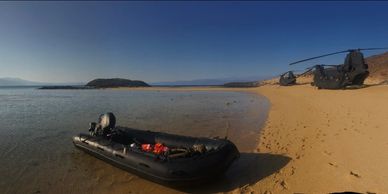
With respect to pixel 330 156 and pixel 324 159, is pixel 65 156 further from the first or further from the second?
pixel 330 156

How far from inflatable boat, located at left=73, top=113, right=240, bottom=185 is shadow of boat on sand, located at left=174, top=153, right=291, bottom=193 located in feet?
0.94

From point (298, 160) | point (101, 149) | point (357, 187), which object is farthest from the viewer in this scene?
point (101, 149)

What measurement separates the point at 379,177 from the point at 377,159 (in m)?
1.03

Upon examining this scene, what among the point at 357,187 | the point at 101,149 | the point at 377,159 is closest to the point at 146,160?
the point at 101,149

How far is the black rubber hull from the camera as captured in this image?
5.53 m

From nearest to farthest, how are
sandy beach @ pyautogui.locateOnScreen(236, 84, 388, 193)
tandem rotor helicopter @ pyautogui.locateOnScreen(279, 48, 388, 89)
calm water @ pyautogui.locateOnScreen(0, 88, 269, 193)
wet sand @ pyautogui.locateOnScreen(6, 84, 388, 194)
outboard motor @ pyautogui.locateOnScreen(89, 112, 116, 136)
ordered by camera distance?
sandy beach @ pyautogui.locateOnScreen(236, 84, 388, 193)
wet sand @ pyautogui.locateOnScreen(6, 84, 388, 194)
calm water @ pyautogui.locateOnScreen(0, 88, 269, 193)
outboard motor @ pyautogui.locateOnScreen(89, 112, 116, 136)
tandem rotor helicopter @ pyautogui.locateOnScreen(279, 48, 388, 89)

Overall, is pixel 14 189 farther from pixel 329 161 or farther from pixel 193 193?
pixel 329 161

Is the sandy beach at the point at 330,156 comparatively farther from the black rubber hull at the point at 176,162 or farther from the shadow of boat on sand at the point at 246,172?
the black rubber hull at the point at 176,162

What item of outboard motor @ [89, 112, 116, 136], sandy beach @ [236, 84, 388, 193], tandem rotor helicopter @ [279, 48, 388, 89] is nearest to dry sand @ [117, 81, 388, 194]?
sandy beach @ [236, 84, 388, 193]

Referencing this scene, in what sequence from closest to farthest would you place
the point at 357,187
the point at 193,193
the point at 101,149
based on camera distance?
the point at 357,187 < the point at 193,193 < the point at 101,149

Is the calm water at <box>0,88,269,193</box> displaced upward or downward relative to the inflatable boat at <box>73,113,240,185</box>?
downward

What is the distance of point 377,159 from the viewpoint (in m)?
5.86

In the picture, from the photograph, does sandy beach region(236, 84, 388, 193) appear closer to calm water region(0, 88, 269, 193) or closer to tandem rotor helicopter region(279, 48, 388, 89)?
calm water region(0, 88, 269, 193)

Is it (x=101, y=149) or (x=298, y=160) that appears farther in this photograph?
(x=101, y=149)
